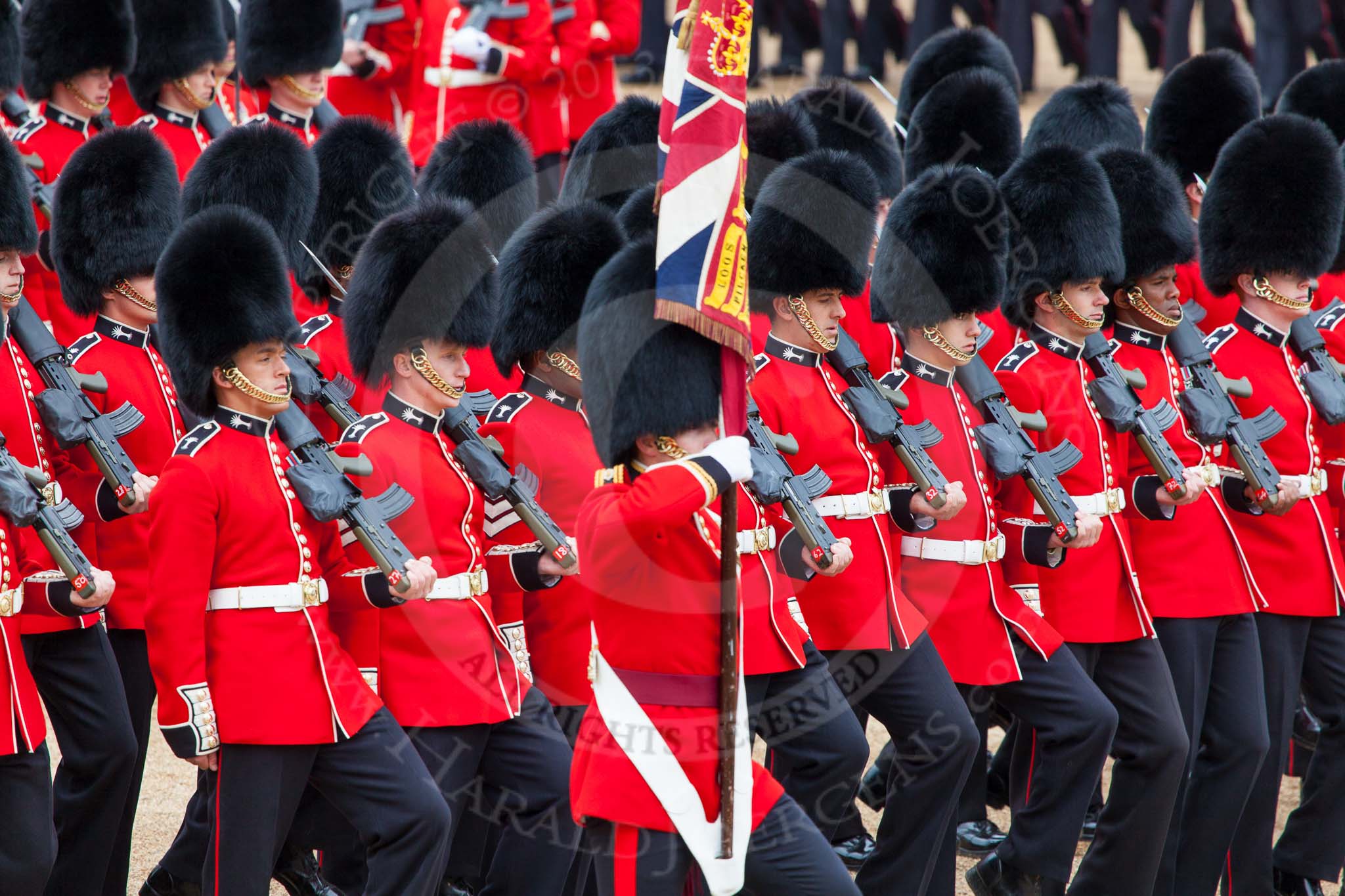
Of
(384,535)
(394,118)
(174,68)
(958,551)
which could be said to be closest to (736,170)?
(384,535)

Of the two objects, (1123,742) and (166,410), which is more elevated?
(166,410)

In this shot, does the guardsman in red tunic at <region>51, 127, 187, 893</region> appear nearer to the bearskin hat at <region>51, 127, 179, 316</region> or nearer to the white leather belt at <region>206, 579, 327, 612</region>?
the bearskin hat at <region>51, 127, 179, 316</region>

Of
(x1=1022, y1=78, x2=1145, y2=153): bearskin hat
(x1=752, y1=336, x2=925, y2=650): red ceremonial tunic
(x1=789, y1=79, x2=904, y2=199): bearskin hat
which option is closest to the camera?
(x1=752, y1=336, x2=925, y2=650): red ceremonial tunic

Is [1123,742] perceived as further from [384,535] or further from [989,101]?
[989,101]

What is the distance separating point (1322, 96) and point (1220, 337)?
190cm

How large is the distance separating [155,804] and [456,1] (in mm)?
4077

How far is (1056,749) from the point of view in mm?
4477

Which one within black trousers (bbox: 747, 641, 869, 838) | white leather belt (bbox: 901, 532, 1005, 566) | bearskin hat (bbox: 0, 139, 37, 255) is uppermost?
bearskin hat (bbox: 0, 139, 37, 255)

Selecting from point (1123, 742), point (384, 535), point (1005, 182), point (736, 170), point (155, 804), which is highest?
point (736, 170)

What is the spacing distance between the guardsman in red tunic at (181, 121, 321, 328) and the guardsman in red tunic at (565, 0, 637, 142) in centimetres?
360

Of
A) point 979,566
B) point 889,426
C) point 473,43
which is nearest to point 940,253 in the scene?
point 889,426

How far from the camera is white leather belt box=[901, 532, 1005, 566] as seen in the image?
4543mm

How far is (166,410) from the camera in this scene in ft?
14.4

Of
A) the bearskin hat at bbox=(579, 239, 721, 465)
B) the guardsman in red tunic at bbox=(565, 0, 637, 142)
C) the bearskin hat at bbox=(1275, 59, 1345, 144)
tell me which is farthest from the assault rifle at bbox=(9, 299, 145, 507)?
the guardsman in red tunic at bbox=(565, 0, 637, 142)
